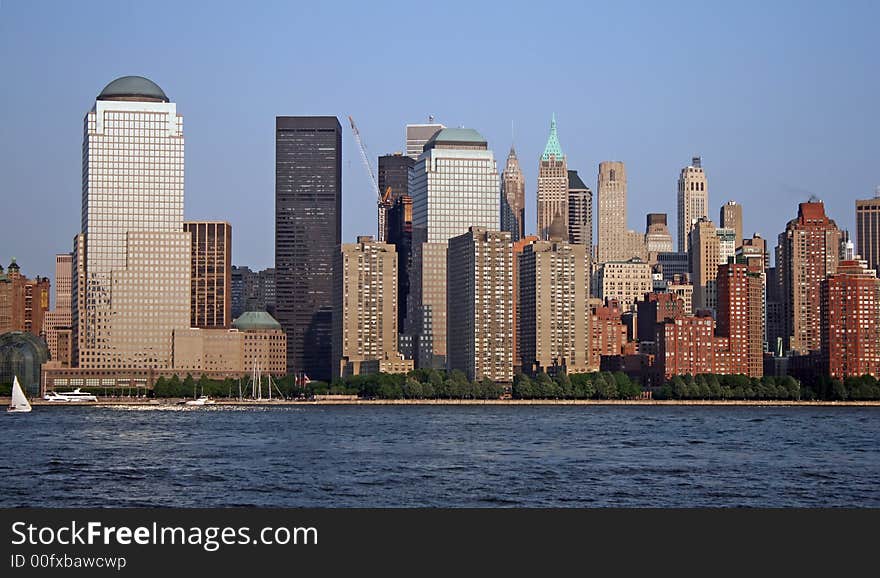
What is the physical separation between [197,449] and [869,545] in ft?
265

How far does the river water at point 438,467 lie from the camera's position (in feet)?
226

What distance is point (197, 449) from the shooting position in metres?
109

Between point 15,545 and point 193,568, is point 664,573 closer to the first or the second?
point 193,568

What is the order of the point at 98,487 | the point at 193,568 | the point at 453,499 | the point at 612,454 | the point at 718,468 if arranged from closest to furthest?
the point at 193,568 < the point at 453,499 < the point at 98,487 < the point at 718,468 < the point at 612,454

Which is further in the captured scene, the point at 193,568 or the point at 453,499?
the point at 453,499

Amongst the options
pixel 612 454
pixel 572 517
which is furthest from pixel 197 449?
pixel 572 517

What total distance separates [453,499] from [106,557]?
127 ft

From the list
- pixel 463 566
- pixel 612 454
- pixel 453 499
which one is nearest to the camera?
pixel 463 566

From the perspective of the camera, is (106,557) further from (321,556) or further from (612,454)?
(612,454)

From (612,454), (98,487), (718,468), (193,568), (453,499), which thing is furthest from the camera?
(612,454)

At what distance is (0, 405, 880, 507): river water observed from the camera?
69.0 metres

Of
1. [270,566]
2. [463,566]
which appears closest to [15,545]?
[270,566]

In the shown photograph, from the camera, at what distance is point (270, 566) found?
30672mm

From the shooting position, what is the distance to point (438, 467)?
8919cm
